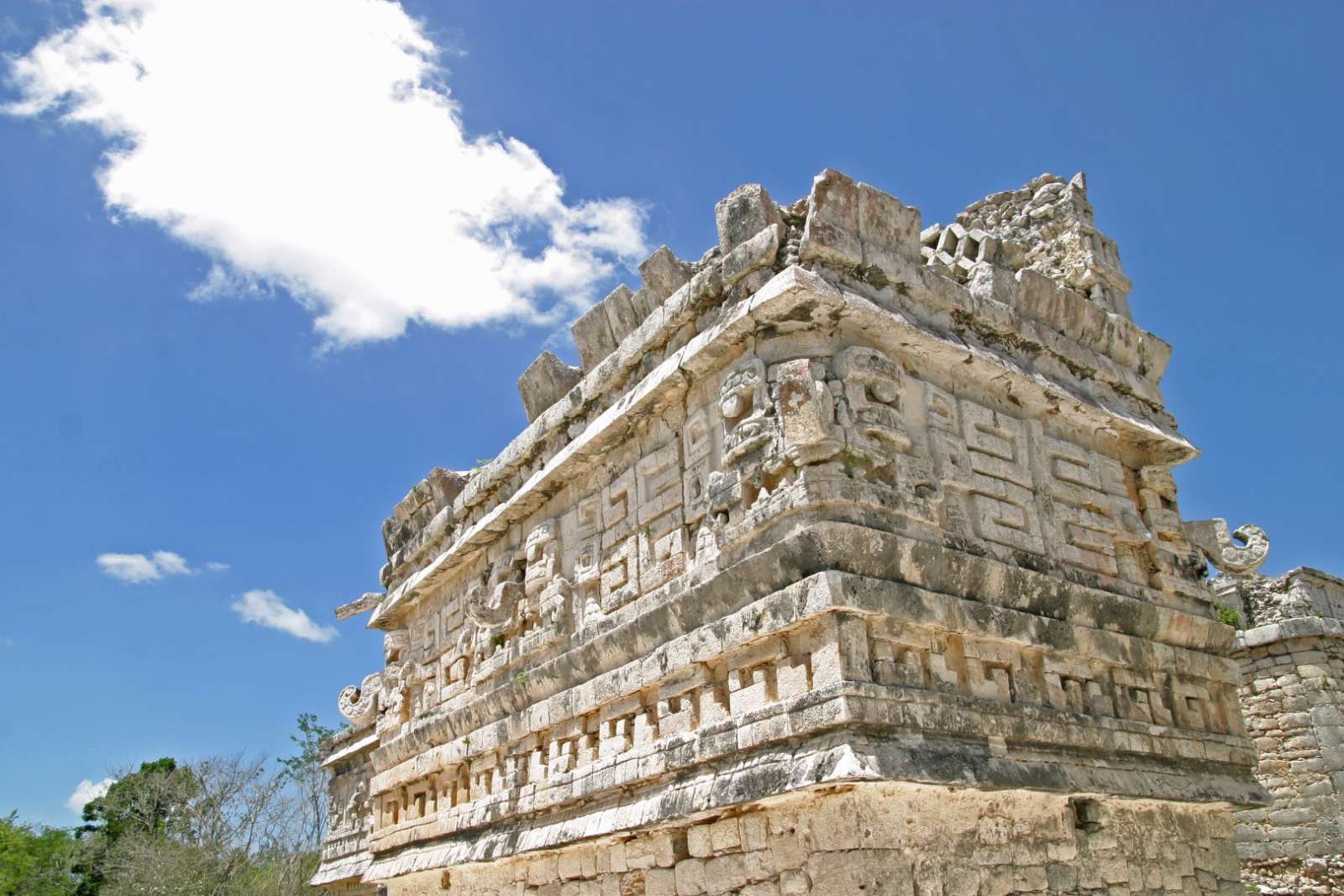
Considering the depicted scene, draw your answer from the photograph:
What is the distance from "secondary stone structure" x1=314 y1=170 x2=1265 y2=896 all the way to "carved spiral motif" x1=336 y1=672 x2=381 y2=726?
2.40 metres

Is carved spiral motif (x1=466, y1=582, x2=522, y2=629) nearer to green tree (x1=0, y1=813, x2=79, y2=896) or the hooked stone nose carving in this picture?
the hooked stone nose carving

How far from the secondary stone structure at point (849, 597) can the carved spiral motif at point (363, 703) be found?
2397 millimetres

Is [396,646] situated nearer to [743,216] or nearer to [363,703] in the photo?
[363,703]

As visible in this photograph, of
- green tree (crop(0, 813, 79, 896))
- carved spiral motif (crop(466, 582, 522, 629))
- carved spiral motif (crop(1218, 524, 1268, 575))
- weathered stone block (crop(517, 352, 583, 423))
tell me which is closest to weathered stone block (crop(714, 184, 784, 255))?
weathered stone block (crop(517, 352, 583, 423))

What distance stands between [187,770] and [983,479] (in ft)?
76.6

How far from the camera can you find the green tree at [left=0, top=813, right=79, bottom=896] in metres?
25.9

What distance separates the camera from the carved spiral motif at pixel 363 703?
1047cm

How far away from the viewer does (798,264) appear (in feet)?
18.8

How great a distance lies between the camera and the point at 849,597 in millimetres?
4820

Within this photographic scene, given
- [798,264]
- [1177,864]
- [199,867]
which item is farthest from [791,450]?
[199,867]

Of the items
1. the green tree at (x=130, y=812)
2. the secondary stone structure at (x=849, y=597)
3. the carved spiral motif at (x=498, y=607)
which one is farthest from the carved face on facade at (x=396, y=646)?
the green tree at (x=130, y=812)

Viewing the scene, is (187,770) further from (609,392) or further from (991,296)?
(991,296)

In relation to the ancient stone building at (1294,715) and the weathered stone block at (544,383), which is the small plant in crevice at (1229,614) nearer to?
the ancient stone building at (1294,715)

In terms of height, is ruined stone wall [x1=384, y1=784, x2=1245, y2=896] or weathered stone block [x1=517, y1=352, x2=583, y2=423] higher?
weathered stone block [x1=517, y1=352, x2=583, y2=423]
